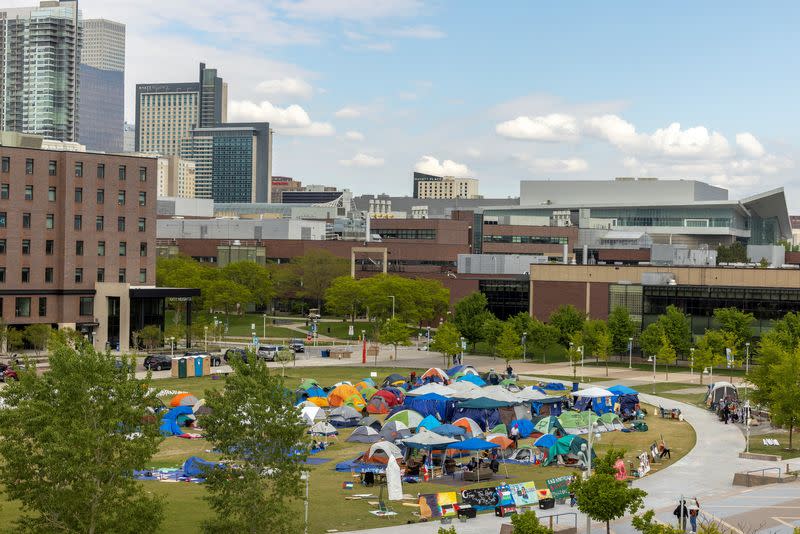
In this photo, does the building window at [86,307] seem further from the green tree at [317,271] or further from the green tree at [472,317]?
the green tree at [317,271]

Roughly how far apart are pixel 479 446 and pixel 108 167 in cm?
7087

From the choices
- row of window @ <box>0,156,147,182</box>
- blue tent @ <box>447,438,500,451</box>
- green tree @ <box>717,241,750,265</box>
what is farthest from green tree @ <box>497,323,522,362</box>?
green tree @ <box>717,241,750,265</box>

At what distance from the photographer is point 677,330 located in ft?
330

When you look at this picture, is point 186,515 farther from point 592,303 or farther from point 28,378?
point 592,303

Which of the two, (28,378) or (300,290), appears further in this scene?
(300,290)

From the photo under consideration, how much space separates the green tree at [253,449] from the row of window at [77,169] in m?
77.5

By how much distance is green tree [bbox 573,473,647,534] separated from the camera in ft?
119

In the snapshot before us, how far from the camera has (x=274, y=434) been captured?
34.1 metres

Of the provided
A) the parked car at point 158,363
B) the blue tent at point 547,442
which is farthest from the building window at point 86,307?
the blue tent at point 547,442

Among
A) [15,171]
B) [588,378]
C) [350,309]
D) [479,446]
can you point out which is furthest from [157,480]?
[350,309]

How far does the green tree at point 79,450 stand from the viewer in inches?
1267

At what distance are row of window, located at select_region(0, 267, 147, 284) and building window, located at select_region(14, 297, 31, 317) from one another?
166 centimetres

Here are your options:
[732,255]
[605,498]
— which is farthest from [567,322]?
[732,255]

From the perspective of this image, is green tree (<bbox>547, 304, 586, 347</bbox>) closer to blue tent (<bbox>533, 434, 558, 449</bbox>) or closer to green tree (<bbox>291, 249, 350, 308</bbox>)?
blue tent (<bbox>533, 434, 558, 449</bbox>)
